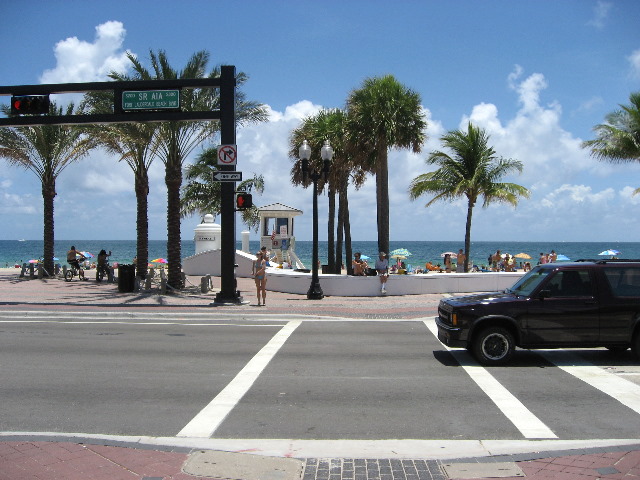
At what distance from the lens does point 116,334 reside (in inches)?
524

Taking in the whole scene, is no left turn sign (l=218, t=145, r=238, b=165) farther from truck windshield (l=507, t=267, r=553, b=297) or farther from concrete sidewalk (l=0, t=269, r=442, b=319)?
truck windshield (l=507, t=267, r=553, b=297)

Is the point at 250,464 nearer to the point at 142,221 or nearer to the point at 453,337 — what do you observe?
the point at 453,337

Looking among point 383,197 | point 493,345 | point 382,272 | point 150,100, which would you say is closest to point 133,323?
point 150,100

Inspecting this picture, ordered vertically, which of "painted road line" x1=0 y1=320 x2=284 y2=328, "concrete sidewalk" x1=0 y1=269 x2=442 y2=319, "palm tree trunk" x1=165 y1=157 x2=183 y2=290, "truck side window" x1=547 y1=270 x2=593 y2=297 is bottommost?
"painted road line" x1=0 y1=320 x2=284 y2=328

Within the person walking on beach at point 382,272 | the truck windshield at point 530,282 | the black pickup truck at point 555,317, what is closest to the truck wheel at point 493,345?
the black pickup truck at point 555,317

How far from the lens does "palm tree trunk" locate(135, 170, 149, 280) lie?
25828 millimetres

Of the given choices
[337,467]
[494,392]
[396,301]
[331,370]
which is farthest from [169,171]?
[337,467]

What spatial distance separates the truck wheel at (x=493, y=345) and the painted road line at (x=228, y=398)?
3.46 m

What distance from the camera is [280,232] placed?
1375 inches

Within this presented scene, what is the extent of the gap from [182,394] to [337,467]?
3288 mm

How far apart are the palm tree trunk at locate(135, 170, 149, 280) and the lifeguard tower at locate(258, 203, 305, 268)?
904 cm

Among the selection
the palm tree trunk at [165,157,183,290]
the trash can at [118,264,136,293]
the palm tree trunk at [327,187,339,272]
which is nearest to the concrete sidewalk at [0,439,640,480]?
the trash can at [118,264,136,293]

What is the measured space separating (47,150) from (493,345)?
2539 cm

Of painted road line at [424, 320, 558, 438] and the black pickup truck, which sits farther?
the black pickup truck
